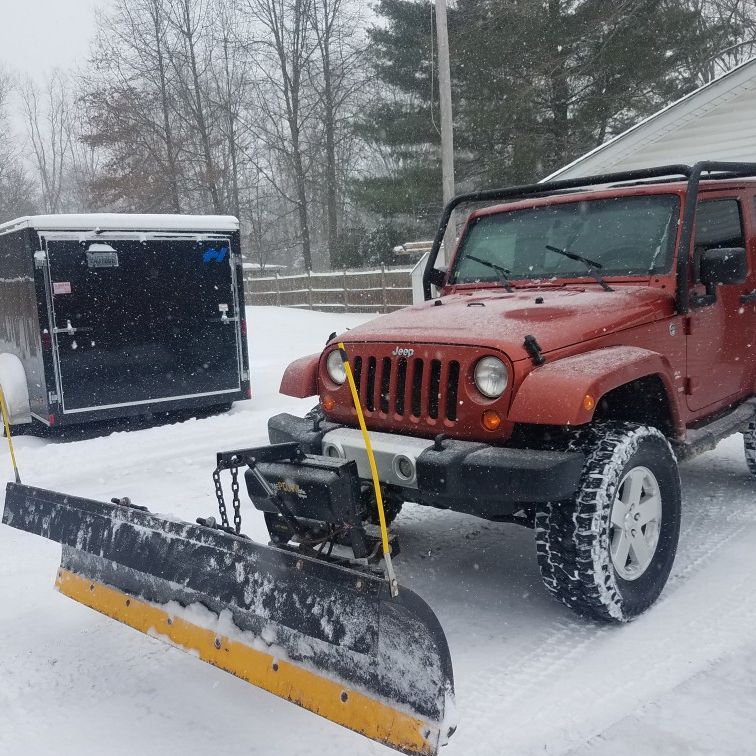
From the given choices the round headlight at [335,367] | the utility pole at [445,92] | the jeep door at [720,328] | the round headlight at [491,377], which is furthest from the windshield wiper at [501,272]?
the utility pole at [445,92]

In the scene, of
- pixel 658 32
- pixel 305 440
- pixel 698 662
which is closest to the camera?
pixel 698 662

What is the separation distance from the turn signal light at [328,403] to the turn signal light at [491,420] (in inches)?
39.6

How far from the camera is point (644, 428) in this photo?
142 inches

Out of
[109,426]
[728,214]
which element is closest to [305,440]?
[728,214]

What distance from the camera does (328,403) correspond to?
4.22 metres

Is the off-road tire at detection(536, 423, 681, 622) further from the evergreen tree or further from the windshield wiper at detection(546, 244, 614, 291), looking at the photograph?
the evergreen tree

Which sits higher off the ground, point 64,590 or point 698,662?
point 64,590

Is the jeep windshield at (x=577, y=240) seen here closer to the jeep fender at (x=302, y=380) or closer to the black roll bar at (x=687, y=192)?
the black roll bar at (x=687, y=192)

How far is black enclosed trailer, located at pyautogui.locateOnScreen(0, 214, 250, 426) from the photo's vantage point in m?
7.78

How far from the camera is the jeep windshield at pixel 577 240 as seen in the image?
4371mm

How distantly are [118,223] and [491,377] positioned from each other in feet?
19.2

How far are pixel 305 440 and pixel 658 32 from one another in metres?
21.6

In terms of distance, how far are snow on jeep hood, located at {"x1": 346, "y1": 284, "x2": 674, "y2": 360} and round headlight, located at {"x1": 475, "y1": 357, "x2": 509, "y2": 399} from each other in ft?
0.24

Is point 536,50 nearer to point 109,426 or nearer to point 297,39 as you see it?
point 297,39
